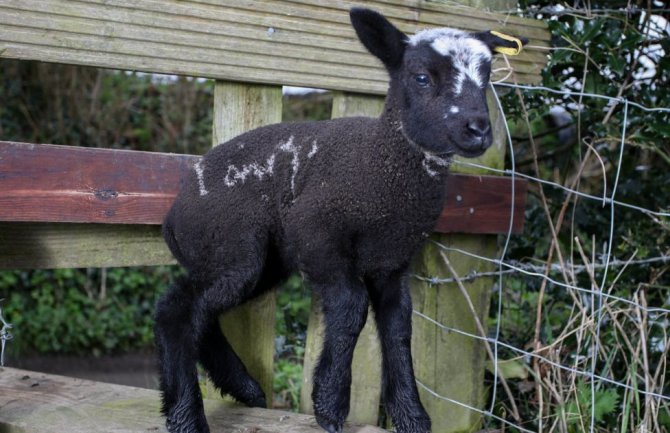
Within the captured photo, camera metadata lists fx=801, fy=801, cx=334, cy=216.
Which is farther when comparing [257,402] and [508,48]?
[257,402]

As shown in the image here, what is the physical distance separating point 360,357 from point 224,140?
3.78ft

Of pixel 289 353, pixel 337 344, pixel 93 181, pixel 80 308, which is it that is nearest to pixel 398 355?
pixel 337 344

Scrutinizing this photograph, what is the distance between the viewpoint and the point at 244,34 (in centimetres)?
323

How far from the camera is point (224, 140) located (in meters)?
3.38

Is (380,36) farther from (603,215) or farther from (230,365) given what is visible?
(603,215)

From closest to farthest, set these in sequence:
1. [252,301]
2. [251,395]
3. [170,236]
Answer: [170,236] → [251,395] → [252,301]

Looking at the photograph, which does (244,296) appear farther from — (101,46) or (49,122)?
(49,122)

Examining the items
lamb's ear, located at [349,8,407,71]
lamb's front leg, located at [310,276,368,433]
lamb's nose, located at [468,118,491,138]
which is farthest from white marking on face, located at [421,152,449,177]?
lamb's front leg, located at [310,276,368,433]

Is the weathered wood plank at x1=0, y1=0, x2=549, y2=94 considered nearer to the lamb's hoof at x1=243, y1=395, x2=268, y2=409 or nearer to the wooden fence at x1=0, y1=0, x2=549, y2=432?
the wooden fence at x1=0, y1=0, x2=549, y2=432

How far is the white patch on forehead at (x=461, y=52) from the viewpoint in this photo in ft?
9.09

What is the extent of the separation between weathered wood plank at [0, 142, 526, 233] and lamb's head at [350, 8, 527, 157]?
0.67 m

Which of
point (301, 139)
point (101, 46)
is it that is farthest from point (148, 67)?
point (301, 139)

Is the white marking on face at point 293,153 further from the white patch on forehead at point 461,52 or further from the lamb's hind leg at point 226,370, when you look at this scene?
the lamb's hind leg at point 226,370

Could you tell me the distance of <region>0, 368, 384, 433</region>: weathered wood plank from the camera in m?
2.98
